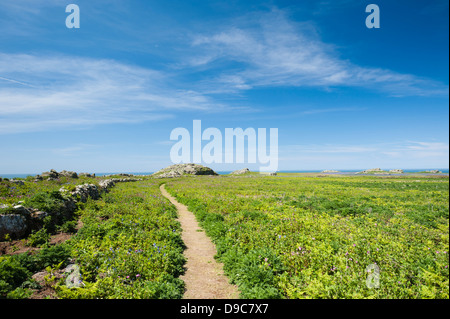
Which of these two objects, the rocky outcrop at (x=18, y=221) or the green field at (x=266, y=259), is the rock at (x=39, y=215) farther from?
the green field at (x=266, y=259)

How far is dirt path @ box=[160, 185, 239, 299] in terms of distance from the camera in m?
7.25

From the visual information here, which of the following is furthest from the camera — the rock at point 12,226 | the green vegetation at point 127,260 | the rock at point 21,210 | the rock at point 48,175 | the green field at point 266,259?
the rock at point 48,175

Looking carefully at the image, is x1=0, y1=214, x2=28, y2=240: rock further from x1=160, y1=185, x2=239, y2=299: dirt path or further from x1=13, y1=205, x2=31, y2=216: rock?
x1=160, y1=185, x2=239, y2=299: dirt path

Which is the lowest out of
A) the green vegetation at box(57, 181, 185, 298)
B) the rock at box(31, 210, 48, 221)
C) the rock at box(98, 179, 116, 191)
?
the green vegetation at box(57, 181, 185, 298)

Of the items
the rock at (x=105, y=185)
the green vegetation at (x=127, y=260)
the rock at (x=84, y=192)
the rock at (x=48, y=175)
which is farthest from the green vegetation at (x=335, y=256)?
the rock at (x=48, y=175)

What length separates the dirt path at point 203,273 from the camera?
7.25 metres

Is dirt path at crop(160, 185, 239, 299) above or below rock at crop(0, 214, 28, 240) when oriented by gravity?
below

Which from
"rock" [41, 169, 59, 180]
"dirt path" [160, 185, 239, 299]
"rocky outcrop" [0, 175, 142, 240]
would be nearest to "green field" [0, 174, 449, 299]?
"dirt path" [160, 185, 239, 299]

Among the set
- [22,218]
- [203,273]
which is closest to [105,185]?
[22,218]

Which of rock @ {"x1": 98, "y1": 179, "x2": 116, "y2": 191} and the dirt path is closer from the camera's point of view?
the dirt path

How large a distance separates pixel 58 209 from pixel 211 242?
945 centimetres

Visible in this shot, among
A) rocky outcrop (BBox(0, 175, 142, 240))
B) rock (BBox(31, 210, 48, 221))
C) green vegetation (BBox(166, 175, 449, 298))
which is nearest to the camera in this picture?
green vegetation (BBox(166, 175, 449, 298))
